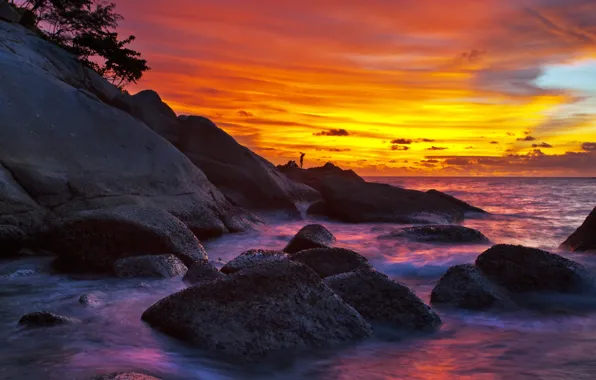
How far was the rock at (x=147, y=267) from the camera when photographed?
6879 mm

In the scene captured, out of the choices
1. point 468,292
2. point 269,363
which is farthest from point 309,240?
point 269,363

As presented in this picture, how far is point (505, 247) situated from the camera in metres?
7.21

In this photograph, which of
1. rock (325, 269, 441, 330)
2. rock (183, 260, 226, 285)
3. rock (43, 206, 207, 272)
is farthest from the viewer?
rock (43, 206, 207, 272)

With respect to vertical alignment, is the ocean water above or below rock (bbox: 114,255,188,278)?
below

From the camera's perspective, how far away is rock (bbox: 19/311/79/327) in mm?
4578

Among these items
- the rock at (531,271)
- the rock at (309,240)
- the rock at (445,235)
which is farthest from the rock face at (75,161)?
the rock at (531,271)

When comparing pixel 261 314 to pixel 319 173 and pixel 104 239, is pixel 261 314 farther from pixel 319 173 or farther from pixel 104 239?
pixel 319 173

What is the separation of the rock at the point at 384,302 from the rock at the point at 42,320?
2.59 metres

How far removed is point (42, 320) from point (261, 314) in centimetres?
189

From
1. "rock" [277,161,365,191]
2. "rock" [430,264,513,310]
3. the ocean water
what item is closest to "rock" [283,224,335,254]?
the ocean water

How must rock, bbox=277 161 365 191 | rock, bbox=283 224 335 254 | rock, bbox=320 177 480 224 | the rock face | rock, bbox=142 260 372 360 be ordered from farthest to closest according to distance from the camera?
rock, bbox=277 161 365 191 → rock, bbox=320 177 480 224 → rock, bbox=283 224 335 254 → the rock face → rock, bbox=142 260 372 360

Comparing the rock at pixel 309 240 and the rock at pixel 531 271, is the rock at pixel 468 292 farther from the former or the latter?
the rock at pixel 309 240

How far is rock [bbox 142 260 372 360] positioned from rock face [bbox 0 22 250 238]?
4.77 m

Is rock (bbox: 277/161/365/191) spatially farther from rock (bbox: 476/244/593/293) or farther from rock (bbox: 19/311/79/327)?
rock (bbox: 19/311/79/327)
